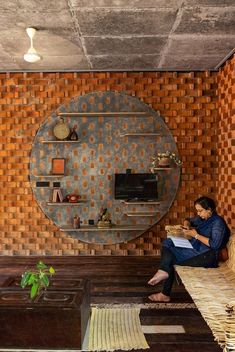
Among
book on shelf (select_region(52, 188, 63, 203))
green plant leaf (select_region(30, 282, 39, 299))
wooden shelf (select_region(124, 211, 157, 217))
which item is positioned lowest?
green plant leaf (select_region(30, 282, 39, 299))

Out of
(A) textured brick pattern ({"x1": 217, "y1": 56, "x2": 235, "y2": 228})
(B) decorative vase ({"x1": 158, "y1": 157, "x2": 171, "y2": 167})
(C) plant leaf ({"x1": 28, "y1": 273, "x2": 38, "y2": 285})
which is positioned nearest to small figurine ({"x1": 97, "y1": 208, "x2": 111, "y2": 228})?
(B) decorative vase ({"x1": 158, "y1": 157, "x2": 171, "y2": 167})

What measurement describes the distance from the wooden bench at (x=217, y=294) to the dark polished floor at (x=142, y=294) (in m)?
0.39

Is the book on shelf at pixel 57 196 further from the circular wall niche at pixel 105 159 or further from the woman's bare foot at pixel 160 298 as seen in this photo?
the woman's bare foot at pixel 160 298

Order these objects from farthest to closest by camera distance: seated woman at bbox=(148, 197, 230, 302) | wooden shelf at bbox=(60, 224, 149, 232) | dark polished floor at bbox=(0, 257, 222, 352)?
wooden shelf at bbox=(60, 224, 149, 232) < seated woman at bbox=(148, 197, 230, 302) < dark polished floor at bbox=(0, 257, 222, 352)

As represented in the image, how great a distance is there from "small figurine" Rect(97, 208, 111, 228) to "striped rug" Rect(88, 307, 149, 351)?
2.59m

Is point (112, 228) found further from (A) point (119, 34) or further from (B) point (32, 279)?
(B) point (32, 279)

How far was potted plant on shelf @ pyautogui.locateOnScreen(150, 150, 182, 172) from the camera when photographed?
709 centimetres

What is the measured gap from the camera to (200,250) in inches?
189

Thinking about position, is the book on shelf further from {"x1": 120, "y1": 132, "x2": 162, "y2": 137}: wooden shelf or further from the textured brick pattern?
the textured brick pattern

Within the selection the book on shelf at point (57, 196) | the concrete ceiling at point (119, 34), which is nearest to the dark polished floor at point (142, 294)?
the book on shelf at point (57, 196)

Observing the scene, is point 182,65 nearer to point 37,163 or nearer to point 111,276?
point 37,163

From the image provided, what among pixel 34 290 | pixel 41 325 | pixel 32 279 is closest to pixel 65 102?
pixel 32 279

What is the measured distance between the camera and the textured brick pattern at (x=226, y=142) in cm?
631

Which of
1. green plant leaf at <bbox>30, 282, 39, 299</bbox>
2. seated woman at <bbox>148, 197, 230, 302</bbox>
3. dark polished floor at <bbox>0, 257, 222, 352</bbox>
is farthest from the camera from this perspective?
seated woman at <bbox>148, 197, 230, 302</bbox>
